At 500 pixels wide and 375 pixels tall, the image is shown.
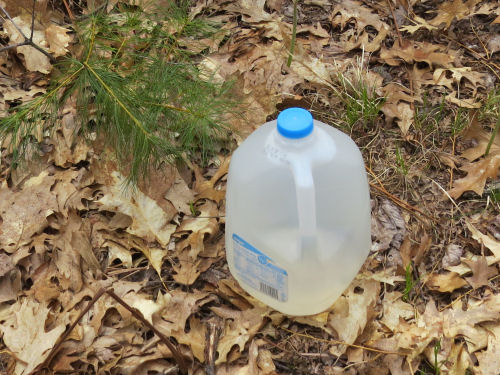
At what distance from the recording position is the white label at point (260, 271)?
186cm

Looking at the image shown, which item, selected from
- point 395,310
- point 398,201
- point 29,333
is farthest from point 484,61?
point 29,333

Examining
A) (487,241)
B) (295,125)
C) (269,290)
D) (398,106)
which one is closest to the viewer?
(295,125)

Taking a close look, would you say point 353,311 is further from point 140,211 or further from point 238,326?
point 140,211

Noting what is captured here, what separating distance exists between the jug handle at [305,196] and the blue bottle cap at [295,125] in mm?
95

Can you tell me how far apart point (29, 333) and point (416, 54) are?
7.31 ft

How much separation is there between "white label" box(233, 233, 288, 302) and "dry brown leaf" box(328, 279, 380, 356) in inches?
10.3

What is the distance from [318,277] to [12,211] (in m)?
1.38

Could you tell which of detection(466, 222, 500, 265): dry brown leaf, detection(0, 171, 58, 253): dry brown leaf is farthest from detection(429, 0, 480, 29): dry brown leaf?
detection(0, 171, 58, 253): dry brown leaf

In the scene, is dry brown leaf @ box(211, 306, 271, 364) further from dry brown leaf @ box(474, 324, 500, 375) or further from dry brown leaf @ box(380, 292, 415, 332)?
dry brown leaf @ box(474, 324, 500, 375)

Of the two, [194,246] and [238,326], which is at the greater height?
[194,246]

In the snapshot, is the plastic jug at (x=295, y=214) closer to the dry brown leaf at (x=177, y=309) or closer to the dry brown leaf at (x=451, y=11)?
the dry brown leaf at (x=177, y=309)

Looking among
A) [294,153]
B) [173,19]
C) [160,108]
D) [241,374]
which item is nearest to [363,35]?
[173,19]

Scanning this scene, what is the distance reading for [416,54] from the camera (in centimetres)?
283

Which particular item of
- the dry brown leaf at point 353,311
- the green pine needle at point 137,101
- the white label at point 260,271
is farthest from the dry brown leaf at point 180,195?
the dry brown leaf at point 353,311
